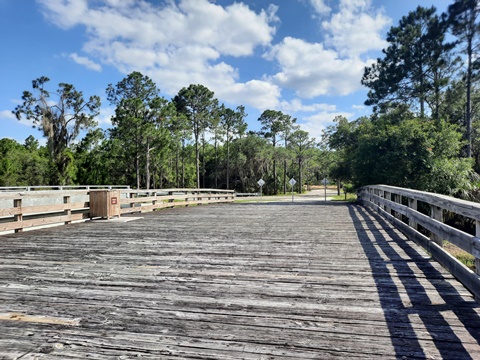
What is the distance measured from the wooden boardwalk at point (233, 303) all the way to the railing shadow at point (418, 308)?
10mm

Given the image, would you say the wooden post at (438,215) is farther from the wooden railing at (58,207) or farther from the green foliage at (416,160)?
the green foliage at (416,160)

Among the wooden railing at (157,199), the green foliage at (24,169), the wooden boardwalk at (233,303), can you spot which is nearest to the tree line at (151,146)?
the green foliage at (24,169)

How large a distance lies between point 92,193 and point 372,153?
16.1 metres

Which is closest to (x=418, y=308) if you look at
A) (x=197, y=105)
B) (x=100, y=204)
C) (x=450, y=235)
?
(x=450, y=235)

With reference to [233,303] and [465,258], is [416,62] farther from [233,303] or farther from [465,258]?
[233,303]

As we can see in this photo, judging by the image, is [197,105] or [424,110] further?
[197,105]

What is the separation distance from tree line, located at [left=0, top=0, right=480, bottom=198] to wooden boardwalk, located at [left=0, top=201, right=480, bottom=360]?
15.6 metres

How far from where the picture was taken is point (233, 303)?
302 centimetres

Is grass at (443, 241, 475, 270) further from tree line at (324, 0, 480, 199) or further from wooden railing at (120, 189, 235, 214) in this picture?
wooden railing at (120, 189, 235, 214)

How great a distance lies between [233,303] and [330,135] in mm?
37337

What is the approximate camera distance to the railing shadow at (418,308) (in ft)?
7.30

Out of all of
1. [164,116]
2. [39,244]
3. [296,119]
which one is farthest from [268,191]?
[39,244]

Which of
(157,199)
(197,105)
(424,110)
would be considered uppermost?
(197,105)

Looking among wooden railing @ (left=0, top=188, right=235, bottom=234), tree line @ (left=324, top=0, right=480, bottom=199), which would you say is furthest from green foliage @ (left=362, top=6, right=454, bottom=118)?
wooden railing @ (left=0, top=188, right=235, bottom=234)
